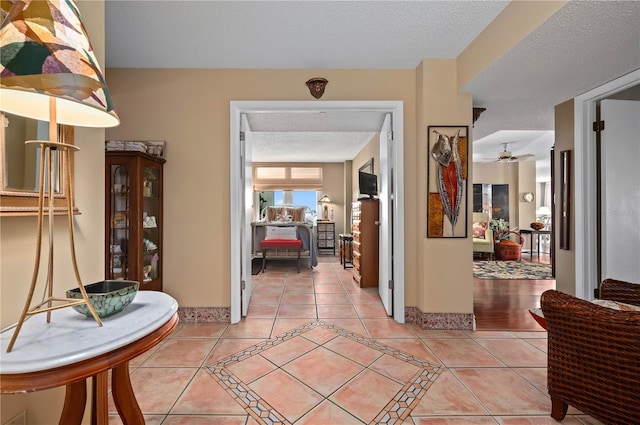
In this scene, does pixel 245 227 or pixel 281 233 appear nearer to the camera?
pixel 245 227

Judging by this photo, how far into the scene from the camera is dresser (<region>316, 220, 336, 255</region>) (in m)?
7.09

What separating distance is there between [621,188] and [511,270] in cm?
322

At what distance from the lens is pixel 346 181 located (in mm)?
7273

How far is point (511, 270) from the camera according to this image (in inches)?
200

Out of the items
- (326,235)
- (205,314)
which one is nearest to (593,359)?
(205,314)

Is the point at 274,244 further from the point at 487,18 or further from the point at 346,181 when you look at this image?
the point at 487,18

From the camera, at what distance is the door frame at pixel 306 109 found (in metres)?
2.64

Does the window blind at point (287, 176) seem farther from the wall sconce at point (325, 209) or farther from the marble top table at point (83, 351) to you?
the marble top table at point (83, 351)

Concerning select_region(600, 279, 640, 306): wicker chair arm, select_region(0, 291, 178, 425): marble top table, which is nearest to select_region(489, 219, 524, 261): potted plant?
select_region(600, 279, 640, 306): wicker chair arm

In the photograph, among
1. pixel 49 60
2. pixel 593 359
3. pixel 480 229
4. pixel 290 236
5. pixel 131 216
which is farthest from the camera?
pixel 480 229

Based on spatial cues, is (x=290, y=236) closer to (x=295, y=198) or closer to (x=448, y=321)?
(x=295, y=198)

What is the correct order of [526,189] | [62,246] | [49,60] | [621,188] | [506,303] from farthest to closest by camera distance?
[526,189] < [506,303] < [621,188] < [62,246] < [49,60]

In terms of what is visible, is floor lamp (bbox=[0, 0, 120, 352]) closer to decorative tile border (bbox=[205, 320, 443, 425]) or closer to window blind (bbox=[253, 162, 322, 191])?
decorative tile border (bbox=[205, 320, 443, 425])

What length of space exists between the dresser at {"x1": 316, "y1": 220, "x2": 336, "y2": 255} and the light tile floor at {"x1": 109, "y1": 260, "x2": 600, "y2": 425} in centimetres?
426
